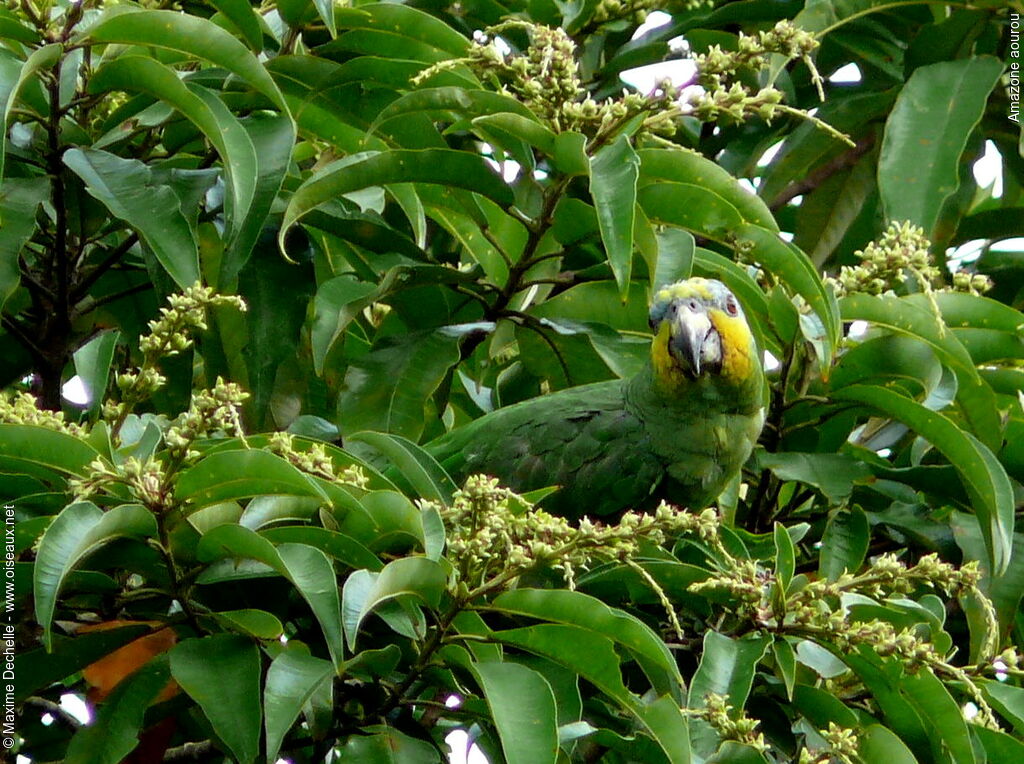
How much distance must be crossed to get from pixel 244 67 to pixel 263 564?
0.78 meters

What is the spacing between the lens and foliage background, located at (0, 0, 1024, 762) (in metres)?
1.73

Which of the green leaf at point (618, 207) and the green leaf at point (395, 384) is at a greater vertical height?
the green leaf at point (618, 207)

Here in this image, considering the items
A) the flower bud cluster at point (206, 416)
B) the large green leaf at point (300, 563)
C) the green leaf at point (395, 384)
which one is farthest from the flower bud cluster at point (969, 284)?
the flower bud cluster at point (206, 416)

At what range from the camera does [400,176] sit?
90.6 inches

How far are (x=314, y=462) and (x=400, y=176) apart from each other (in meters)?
0.68

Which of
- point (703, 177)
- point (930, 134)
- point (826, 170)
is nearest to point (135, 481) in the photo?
point (703, 177)

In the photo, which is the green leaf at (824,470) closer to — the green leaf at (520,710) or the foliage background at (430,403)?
the foliage background at (430,403)

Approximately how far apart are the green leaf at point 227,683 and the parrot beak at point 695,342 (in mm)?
1270

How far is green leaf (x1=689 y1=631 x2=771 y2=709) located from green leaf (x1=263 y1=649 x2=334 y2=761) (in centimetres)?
55

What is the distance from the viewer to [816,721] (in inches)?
83.6

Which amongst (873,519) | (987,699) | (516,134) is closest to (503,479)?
(873,519)

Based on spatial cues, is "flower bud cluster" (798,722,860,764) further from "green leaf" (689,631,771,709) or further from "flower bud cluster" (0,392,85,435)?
"flower bud cluster" (0,392,85,435)

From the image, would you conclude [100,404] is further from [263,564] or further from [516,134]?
[516,134]

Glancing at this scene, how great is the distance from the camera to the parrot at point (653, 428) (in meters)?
2.81
